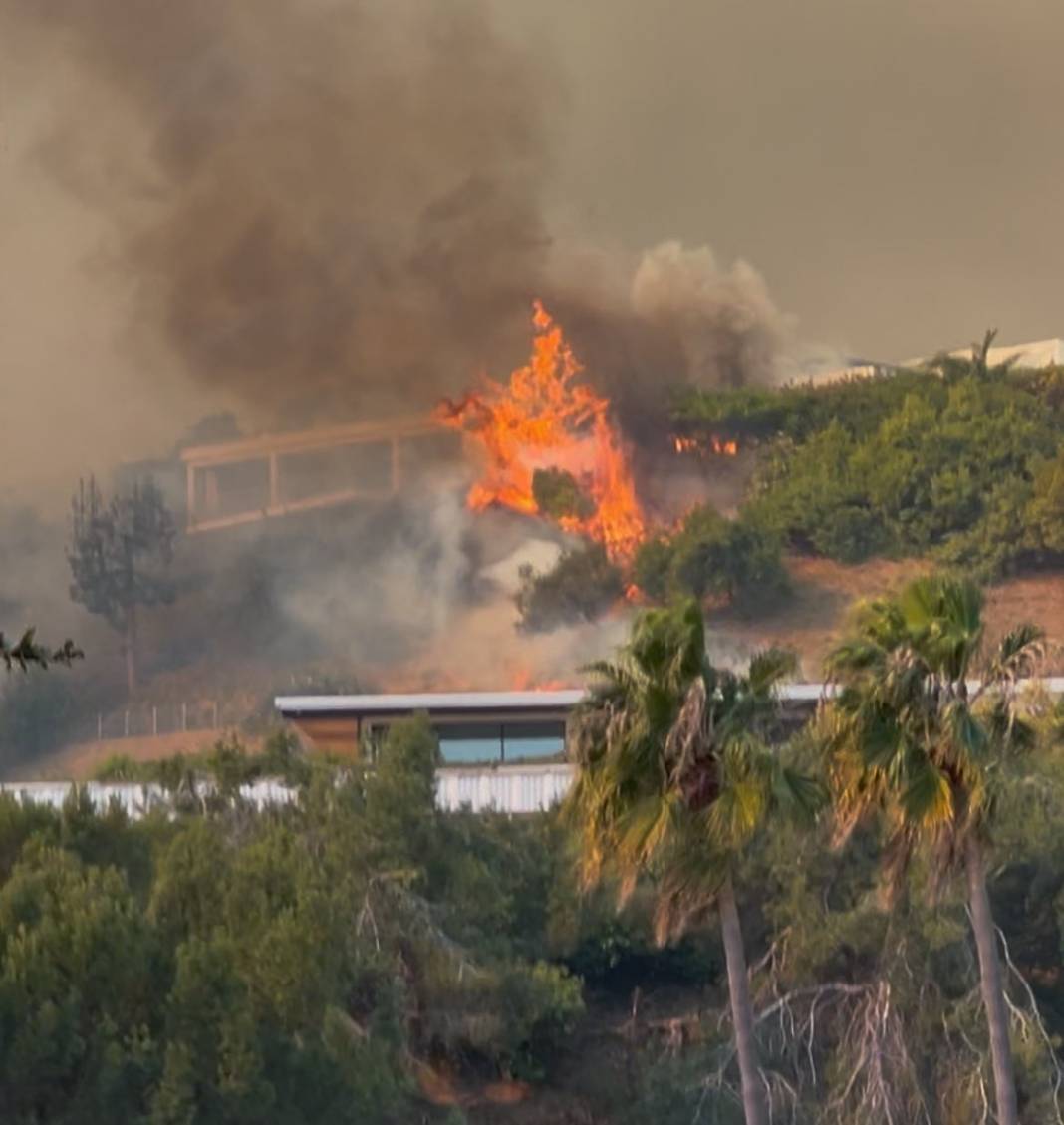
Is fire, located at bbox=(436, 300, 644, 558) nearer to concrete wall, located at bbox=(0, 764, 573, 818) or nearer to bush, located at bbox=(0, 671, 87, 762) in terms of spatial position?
bush, located at bbox=(0, 671, 87, 762)

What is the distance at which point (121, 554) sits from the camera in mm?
117750

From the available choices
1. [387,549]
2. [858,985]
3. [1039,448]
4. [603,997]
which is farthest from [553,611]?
[858,985]

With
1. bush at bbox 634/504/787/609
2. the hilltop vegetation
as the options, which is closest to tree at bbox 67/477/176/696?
the hilltop vegetation

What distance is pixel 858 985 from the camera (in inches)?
1737

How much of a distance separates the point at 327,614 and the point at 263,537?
4839mm

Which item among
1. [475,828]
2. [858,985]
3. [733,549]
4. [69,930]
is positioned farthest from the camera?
→ [733,549]

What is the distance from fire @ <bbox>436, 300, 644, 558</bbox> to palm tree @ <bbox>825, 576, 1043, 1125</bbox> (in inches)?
3606

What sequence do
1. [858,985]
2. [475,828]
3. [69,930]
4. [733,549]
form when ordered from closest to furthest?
1. [69,930]
2. [858,985]
3. [475,828]
4. [733,549]

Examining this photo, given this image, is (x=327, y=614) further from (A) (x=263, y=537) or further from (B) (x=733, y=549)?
(B) (x=733, y=549)

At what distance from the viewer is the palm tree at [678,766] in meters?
29.5

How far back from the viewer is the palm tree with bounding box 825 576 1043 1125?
2917cm

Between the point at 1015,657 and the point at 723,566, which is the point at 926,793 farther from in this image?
the point at 723,566

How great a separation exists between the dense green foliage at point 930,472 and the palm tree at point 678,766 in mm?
80478

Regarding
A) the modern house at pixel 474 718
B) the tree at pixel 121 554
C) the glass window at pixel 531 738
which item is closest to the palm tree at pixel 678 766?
the glass window at pixel 531 738
